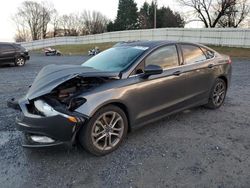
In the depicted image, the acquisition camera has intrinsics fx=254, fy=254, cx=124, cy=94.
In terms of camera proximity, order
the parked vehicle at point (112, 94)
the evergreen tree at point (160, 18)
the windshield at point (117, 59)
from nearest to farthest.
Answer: the parked vehicle at point (112, 94), the windshield at point (117, 59), the evergreen tree at point (160, 18)

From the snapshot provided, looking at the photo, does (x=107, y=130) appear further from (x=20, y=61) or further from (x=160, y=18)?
(x=160, y=18)

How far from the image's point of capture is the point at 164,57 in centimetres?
439

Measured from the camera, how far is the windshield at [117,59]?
404cm

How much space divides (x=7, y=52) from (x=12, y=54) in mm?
306

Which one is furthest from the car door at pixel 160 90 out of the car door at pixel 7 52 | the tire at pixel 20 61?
the tire at pixel 20 61

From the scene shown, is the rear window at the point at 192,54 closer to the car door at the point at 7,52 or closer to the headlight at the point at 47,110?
the headlight at the point at 47,110

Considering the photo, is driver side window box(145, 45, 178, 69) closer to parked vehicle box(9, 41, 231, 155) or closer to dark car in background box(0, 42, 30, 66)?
parked vehicle box(9, 41, 231, 155)

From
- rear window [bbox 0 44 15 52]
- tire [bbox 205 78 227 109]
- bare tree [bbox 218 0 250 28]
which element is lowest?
tire [bbox 205 78 227 109]

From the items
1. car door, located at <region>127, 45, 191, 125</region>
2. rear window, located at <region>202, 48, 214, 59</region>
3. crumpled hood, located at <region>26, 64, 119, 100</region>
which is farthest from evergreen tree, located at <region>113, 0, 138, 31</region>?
crumpled hood, located at <region>26, 64, 119, 100</region>

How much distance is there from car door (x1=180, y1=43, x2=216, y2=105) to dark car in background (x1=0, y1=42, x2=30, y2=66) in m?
13.1

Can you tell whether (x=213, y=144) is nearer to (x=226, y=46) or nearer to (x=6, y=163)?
(x=6, y=163)

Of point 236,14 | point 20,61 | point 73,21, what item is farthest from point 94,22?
point 20,61

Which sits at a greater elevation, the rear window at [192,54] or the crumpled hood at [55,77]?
the rear window at [192,54]

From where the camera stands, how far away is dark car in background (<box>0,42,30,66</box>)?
14.9 m
